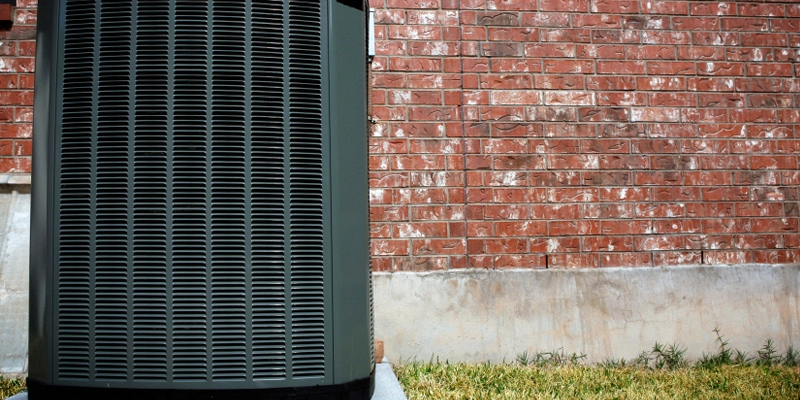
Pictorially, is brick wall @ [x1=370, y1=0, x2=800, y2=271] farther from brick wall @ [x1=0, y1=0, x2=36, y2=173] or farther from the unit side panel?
brick wall @ [x1=0, y1=0, x2=36, y2=173]

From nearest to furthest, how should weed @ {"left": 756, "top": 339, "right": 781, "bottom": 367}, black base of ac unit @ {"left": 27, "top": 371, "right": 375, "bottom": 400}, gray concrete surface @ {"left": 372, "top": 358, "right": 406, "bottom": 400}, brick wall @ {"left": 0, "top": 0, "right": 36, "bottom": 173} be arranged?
black base of ac unit @ {"left": 27, "top": 371, "right": 375, "bottom": 400} < gray concrete surface @ {"left": 372, "top": 358, "right": 406, "bottom": 400} < brick wall @ {"left": 0, "top": 0, "right": 36, "bottom": 173} < weed @ {"left": 756, "top": 339, "right": 781, "bottom": 367}

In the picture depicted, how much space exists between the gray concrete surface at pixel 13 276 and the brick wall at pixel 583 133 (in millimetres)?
2072

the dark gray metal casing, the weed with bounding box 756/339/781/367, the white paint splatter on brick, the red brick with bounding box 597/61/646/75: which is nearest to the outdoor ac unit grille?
the dark gray metal casing

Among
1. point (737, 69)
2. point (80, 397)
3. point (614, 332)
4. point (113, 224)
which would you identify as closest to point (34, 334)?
point (80, 397)

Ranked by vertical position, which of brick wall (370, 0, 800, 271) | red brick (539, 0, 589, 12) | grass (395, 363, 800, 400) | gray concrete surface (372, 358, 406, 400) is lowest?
grass (395, 363, 800, 400)

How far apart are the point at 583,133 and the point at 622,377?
5.15ft

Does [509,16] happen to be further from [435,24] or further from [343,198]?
[343,198]

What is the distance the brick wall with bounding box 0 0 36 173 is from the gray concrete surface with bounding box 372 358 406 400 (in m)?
2.75

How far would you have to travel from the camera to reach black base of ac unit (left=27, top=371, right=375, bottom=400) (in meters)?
1.76

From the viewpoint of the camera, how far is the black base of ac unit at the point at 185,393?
5.76 ft

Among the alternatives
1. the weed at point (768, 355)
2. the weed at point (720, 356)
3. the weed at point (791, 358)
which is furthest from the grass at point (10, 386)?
the weed at point (791, 358)

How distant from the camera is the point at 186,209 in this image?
1791 millimetres

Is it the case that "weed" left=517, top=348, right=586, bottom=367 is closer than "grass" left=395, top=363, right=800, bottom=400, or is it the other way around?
"grass" left=395, top=363, right=800, bottom=400

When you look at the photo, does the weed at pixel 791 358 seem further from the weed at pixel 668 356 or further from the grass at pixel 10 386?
the grass at pixel 10 386
